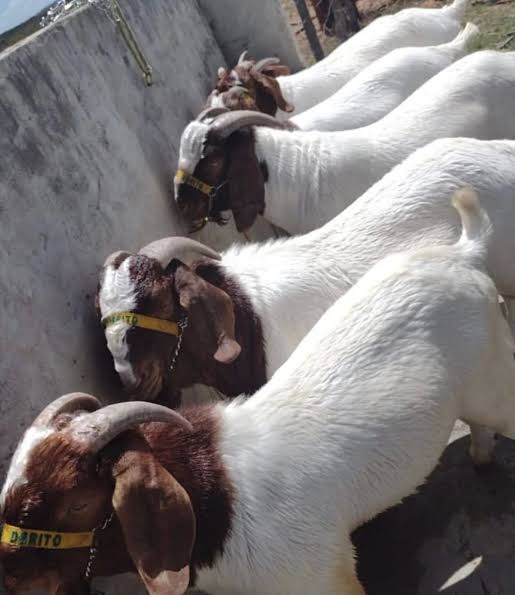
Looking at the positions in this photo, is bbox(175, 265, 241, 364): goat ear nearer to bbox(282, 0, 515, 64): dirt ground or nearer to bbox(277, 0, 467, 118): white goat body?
bbox(277, 0, 467, 118): white goat body

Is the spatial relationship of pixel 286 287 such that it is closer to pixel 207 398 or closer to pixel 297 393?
pixel 207 398

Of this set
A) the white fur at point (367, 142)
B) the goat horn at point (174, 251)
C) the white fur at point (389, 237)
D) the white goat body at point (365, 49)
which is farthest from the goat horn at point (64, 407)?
the white goat body at point (365, 49)

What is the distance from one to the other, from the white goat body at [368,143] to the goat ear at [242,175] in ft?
0.32

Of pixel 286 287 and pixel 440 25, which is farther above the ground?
pixel 286 287

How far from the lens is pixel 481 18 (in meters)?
10.4

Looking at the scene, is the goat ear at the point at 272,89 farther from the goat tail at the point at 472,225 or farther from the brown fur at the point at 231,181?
the goat tail at the point at 472,225

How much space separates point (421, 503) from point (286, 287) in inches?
53.3

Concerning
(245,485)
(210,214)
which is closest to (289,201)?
(210,214)

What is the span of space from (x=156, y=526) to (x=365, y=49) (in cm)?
660

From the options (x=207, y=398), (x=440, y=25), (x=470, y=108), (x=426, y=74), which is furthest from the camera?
(x=440, y=25)

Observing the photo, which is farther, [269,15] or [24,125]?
[269,15]

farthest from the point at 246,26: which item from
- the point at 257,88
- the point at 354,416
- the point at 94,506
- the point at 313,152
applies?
the point at 94,506

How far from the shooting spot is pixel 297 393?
3143 mm

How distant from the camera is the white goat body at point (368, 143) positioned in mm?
5148
